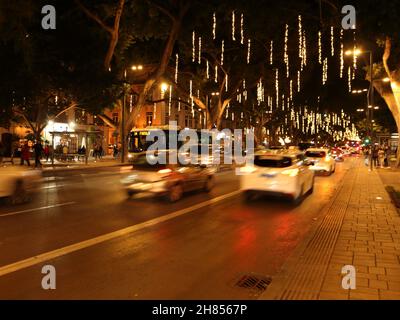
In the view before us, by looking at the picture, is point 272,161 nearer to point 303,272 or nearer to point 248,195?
point 248,195

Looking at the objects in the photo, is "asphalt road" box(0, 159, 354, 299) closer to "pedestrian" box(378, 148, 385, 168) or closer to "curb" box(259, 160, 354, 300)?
"curb" box(259, 160, 354, 300)

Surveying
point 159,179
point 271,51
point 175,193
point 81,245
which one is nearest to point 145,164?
point 159,179

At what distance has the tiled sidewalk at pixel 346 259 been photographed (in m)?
5.32

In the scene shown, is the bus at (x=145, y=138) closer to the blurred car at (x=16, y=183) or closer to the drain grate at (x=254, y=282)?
the blurred car at (x=16, y=183)

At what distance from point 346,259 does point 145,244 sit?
3418mm

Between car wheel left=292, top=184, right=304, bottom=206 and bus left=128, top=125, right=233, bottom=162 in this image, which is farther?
bus left=128, top=125, right=233, bottom=162

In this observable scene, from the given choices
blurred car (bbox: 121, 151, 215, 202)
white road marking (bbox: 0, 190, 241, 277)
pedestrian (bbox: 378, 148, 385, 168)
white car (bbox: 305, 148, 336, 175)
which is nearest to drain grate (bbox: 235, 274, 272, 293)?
white road marking (bbox: 0, 190, 241, 277)

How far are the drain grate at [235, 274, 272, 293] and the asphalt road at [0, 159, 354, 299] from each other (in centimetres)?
12

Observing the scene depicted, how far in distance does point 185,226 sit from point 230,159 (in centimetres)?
2837

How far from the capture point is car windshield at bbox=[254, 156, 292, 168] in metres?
13.2

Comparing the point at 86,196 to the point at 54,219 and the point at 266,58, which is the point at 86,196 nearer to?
the point at 54,219

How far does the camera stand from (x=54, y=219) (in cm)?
995

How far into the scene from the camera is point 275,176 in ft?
41.8

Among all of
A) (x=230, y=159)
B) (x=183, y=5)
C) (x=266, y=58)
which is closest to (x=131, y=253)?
(x=183, y=5)
